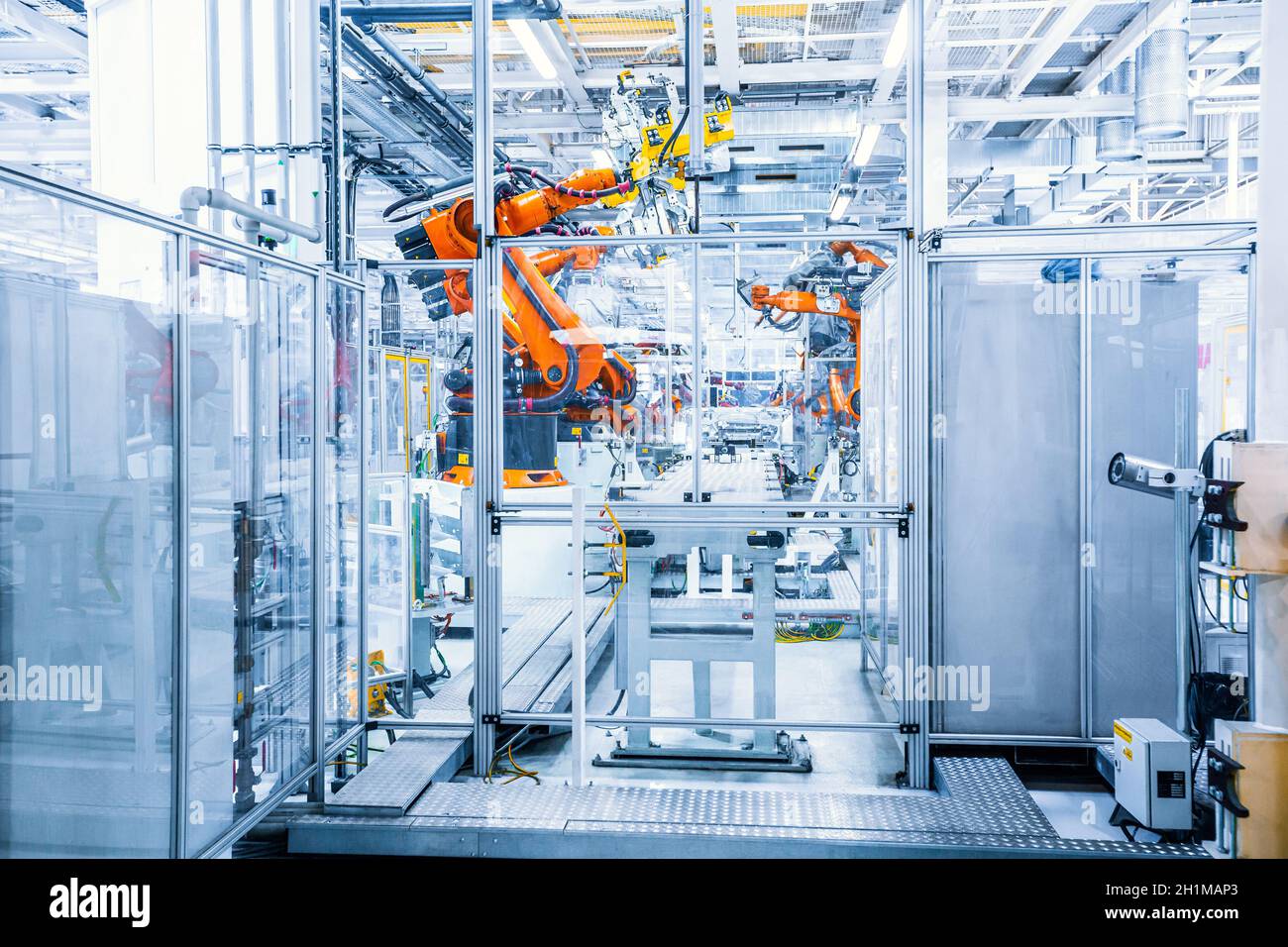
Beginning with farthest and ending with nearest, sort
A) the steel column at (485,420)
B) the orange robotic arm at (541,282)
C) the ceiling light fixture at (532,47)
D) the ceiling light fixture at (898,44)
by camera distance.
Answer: the ceiling light fixture at (532,47)
the ceiling light fixture at (898,44)
the orange robotic arm at (541,282)
the steel column at (485,420)

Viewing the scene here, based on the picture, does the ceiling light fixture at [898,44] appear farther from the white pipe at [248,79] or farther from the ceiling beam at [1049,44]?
the white pipe at [248,79]

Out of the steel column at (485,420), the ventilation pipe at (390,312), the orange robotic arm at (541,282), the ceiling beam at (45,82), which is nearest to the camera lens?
the steel column at (485,420)

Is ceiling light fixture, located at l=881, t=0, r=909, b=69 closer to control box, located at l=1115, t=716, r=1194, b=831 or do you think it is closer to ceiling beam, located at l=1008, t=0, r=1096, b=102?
ceiling beam, located at l=1008, t=0, r=1096, b=102

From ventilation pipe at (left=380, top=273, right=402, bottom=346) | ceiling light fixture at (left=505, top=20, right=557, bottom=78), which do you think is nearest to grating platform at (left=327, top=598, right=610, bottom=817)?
ventilation pipe at (left=380, top=273, right=402, bottom=346)

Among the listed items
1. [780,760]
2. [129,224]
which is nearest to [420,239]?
[129,224]

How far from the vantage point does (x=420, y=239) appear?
5203mm

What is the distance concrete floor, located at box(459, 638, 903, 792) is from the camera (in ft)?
14.1

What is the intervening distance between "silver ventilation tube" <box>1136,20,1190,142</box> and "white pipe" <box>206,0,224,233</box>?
5413mm

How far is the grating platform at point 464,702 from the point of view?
3678 millimetres

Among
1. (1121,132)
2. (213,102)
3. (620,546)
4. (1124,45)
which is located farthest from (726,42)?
(620,546)

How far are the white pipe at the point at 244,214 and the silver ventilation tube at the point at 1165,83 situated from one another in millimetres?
5189

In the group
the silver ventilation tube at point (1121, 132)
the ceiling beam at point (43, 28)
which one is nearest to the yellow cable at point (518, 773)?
the ceiling beam at point (43, 28)

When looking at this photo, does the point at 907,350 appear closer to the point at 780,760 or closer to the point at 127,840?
the point at 780,760

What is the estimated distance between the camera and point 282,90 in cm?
353
